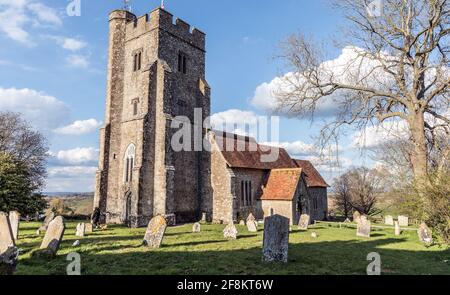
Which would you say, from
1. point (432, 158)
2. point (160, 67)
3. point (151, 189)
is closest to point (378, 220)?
point (432, 158)

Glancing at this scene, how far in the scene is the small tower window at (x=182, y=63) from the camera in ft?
91.4

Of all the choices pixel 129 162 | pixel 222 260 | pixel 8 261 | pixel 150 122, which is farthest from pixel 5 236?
pixel 129 162

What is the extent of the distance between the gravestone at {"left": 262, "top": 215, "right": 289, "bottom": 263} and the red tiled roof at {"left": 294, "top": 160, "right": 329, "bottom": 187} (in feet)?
82.2

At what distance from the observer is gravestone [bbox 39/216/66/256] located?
991 centimetres

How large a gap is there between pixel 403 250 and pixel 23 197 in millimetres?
21333

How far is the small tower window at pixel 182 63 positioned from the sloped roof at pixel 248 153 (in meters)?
6.66

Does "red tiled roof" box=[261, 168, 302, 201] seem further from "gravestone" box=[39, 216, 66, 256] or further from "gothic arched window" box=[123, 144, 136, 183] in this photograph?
"gravestone" box=[39, 216, 66, 256]

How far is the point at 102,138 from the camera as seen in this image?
26.6 meters

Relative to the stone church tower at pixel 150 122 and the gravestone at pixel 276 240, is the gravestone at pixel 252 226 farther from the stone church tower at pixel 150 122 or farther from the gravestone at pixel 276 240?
the gravestone at pixel 276 240

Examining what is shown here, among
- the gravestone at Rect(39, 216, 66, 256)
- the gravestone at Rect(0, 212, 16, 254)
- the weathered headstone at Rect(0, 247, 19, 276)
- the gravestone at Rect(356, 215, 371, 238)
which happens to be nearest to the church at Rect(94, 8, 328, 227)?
the gravestone at Rect(356, 215, 371, 238)

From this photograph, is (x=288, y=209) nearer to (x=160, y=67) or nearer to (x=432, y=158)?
(x=432, y=158)

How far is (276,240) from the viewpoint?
30.9 ft

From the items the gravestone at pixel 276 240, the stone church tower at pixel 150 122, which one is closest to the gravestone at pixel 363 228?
the gravestone at pixel 276 240

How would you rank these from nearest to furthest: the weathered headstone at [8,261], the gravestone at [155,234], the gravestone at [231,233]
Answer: the weathered headstone at [8,261]
the gravestone at [155,234]
the gravestone at [231,233]
